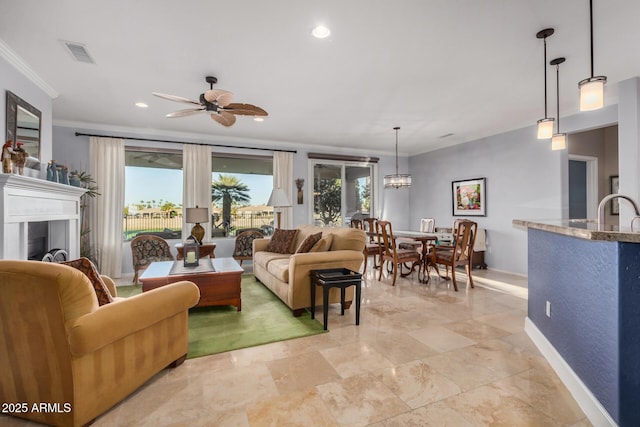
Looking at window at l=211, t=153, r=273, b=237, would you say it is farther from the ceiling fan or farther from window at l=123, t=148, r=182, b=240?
the ceiling fan

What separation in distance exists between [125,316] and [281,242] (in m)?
3.01

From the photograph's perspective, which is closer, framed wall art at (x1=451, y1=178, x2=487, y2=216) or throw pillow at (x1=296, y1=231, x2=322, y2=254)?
throw pillow at (x1=296, y1=231, x2=322, y2=254)

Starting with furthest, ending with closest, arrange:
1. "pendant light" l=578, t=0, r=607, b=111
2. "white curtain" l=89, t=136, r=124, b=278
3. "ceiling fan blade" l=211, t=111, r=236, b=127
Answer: "white curtain" l=89, t=136, r=124, b=278 < "ceiling fan blade" l=211, t=111, r=236, b=127 < "pendant light" l=578, t=0, r=607, b=111

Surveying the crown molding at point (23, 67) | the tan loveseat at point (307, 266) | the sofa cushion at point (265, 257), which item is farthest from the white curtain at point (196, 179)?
the tan loveseat at point (307, 266)

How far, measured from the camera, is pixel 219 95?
2.92 m

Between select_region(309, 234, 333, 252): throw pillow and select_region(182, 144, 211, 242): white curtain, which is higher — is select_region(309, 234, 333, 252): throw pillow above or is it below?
below

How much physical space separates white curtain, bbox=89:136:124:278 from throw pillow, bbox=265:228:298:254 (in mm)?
2594

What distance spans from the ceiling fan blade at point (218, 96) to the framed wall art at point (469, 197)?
4.99 metres

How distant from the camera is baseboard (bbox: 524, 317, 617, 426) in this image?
161cm

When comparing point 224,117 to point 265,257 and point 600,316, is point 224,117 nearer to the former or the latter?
point 265,257

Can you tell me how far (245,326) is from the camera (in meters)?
3.03

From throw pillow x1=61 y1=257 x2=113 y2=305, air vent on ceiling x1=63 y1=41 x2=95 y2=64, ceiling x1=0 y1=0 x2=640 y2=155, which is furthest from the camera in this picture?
air vent on ceiling x1=63 y1=41 x2=95 y2=64

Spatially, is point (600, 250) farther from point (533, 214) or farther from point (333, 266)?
point (533, 214)

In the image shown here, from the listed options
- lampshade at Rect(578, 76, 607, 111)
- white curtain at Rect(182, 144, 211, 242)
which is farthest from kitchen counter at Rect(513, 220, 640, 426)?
white curtain at Rect(182, 144, 211, 242)
